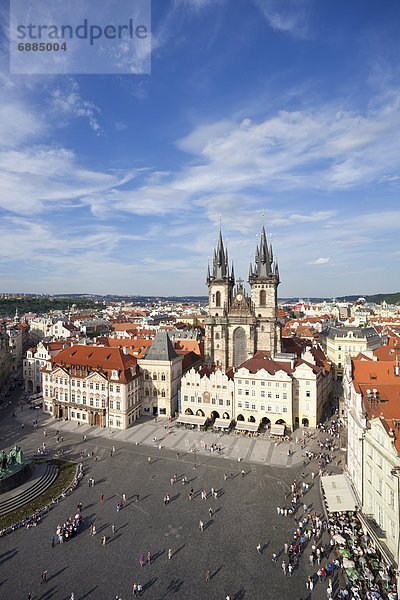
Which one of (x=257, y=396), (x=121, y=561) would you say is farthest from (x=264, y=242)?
(x=121, y=561)

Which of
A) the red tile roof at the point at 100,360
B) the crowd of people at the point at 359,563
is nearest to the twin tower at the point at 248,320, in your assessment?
the red tile roof at the point at 100,360

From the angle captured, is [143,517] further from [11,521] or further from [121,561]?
[11,521]

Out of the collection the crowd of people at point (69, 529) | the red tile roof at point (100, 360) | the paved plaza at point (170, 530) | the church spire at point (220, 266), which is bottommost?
the paved plaza at point (170, 530)

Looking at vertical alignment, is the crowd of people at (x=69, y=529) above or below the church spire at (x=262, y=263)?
below

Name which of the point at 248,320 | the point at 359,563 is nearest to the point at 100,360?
the point at 248,320

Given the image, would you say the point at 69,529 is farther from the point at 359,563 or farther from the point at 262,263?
the point at 262,263

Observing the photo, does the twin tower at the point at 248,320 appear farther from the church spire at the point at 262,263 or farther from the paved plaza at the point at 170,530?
the paved plaza at the point at 170,530

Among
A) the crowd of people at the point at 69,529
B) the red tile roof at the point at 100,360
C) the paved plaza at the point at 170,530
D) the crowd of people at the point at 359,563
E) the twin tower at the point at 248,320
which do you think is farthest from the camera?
the twin tower at the point at 248,320
